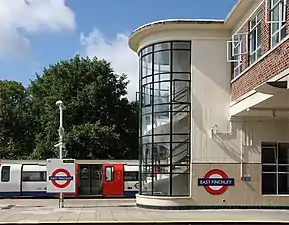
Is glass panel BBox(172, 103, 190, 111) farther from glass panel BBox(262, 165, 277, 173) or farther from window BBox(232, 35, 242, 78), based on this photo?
glass panel BBox(262, 165, 277, 173)

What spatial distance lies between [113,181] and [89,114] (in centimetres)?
1229

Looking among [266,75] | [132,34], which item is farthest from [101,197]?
[266,75]

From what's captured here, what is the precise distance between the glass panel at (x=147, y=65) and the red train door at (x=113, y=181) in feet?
43.2

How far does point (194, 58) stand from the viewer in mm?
25141

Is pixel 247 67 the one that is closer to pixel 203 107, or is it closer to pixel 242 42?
pixel 242 42

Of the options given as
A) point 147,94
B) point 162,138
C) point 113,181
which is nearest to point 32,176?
point 113,181

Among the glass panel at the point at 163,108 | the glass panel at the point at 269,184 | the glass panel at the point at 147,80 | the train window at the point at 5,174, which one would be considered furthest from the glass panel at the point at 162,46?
the train window at the point at 5,174

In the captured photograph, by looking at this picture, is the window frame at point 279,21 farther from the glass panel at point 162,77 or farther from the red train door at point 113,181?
the red train door at point 113,181

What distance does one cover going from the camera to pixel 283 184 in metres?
24.6

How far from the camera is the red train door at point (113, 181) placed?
38.4 metres

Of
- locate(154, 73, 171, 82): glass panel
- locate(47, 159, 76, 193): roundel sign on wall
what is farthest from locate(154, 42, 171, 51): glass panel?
locate(47, 159, 76, 193): roundel sign on wall

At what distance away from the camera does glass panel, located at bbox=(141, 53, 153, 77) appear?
26.1 m

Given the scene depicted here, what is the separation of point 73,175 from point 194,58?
7963 millimetres

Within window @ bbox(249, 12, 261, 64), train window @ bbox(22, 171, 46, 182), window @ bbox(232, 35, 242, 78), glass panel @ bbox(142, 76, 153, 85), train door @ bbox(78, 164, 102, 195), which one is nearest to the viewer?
window @ bbox(249, 12, 261, 64)
